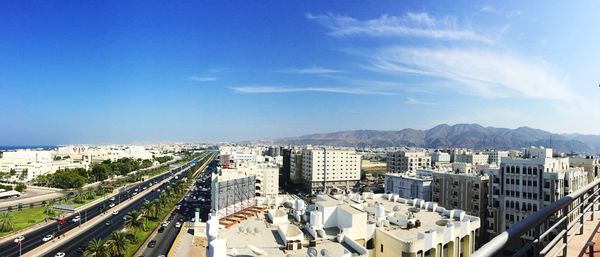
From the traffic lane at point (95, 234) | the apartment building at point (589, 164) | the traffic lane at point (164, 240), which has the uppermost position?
the apartment building at point (589, 164)

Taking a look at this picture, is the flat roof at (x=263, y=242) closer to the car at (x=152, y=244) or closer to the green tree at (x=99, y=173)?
the car at (x=152, y=244)

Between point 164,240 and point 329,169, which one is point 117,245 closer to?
point 164,240

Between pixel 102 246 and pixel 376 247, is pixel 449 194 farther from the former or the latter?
pixel 102 246

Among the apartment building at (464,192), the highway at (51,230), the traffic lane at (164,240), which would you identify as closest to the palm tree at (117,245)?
the traffic lane at (164,240)

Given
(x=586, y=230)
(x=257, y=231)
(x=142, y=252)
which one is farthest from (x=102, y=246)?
(x=586, y=230)

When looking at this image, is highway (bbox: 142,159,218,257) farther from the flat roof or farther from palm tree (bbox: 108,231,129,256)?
the flat roof

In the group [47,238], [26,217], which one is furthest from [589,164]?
[26,217]
